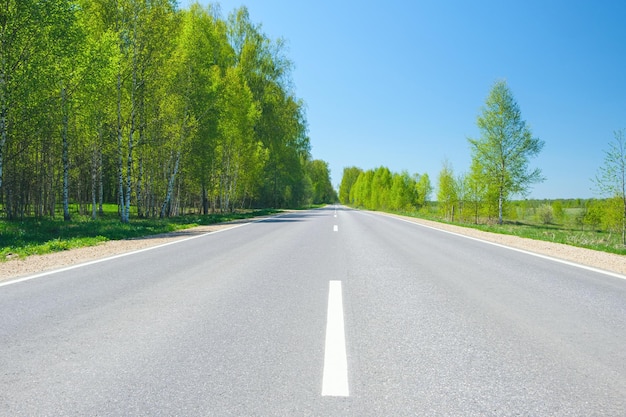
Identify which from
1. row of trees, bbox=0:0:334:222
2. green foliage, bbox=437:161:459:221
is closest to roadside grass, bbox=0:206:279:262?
row of trees, bbox=0:0:334:222

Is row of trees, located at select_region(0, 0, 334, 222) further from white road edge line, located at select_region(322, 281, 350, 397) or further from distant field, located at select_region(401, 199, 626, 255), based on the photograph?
distant field, located at select_region(401, 199, 626, 255)

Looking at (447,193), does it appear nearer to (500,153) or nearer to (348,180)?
(500,153)

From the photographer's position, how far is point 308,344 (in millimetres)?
3195

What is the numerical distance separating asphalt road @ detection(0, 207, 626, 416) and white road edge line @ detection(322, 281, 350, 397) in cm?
2

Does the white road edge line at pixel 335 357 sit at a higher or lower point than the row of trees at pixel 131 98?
lower

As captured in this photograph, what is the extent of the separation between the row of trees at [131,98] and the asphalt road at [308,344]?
11202 millimetres

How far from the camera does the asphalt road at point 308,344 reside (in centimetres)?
228

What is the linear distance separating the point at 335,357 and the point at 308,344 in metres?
0.34

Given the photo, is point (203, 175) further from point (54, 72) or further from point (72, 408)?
point (72, 408)

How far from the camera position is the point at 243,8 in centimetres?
3725

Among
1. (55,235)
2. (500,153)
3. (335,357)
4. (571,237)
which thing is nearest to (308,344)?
(335,357)

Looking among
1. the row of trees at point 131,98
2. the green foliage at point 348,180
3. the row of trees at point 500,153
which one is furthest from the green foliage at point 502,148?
the green foliage at point 348,180

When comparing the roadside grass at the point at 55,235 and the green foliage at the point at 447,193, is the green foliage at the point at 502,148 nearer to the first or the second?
the green foliage at the point at 447,193

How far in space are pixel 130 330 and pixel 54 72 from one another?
14260mm
